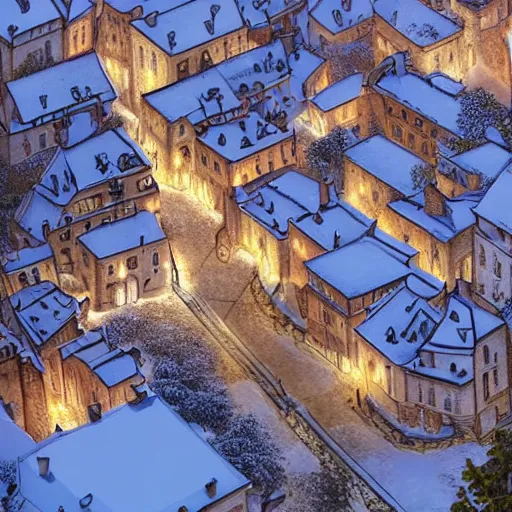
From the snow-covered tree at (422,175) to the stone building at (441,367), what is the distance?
19.6 meters

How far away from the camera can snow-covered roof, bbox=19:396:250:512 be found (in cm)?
15450

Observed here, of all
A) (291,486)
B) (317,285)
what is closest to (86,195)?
(317,285)

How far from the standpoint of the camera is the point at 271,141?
655 feet

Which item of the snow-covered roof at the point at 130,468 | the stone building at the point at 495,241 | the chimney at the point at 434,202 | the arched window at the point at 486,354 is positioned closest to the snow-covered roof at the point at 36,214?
the chimney at the point at 434,202

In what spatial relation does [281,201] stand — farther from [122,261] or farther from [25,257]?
[25,257]

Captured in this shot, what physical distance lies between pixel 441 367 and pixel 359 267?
14499 mm

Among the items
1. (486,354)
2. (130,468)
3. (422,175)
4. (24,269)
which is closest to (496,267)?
(486,354)

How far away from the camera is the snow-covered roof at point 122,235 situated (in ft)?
615

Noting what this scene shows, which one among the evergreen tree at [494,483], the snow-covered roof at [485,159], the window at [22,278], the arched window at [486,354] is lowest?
the arched window at [486,354]

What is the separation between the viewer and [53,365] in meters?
178

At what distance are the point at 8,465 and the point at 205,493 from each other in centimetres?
1544

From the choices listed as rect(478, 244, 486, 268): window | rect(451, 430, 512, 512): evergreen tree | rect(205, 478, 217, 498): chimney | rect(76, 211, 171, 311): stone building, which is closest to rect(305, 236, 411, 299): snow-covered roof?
rect(478, 244, 486, 268): window

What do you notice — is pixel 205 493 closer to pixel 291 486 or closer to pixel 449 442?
pixel 291 486

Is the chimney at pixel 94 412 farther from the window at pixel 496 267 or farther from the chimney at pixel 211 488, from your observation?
the window at pixel 496 267
